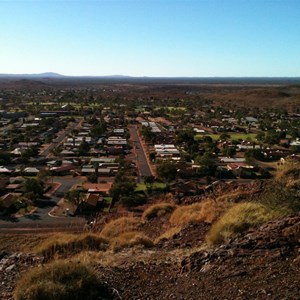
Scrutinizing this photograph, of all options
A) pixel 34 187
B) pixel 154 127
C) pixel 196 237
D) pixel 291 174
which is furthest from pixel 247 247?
pixel 154 127

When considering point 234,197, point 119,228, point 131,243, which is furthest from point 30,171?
point 131,243

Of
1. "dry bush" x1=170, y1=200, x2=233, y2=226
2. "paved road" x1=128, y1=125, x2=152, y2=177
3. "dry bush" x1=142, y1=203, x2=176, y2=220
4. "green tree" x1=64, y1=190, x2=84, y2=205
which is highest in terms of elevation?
"dry bush" x1=170, y1=200, x2=233, y2=226

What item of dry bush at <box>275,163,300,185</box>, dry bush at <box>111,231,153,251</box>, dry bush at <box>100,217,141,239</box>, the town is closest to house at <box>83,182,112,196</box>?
the town

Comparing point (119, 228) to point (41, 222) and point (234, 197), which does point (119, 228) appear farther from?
point (41, 222)

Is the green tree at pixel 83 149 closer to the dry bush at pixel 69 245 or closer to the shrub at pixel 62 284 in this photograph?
the dry bush at pixel 69 245

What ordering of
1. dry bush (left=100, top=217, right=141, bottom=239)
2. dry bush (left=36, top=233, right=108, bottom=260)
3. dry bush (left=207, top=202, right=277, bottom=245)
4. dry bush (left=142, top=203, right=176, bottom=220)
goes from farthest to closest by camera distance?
dry bush (left=142, top=203, right=176, bottom=220), dry bush (left=100, top=217, right=141, bottom=239), dry bush (left=36, top=233, right=108, bottom=260), dry bush (left=207, top=202, right=277, bottom=245)

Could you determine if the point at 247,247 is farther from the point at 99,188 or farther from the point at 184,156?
the point at 184,156

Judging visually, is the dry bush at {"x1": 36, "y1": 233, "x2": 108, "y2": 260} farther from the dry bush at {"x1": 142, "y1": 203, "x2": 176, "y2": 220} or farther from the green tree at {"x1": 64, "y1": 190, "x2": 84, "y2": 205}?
the green tree at {"x1": 64, "y1": 190, "x2": 84, "y2": 205}
